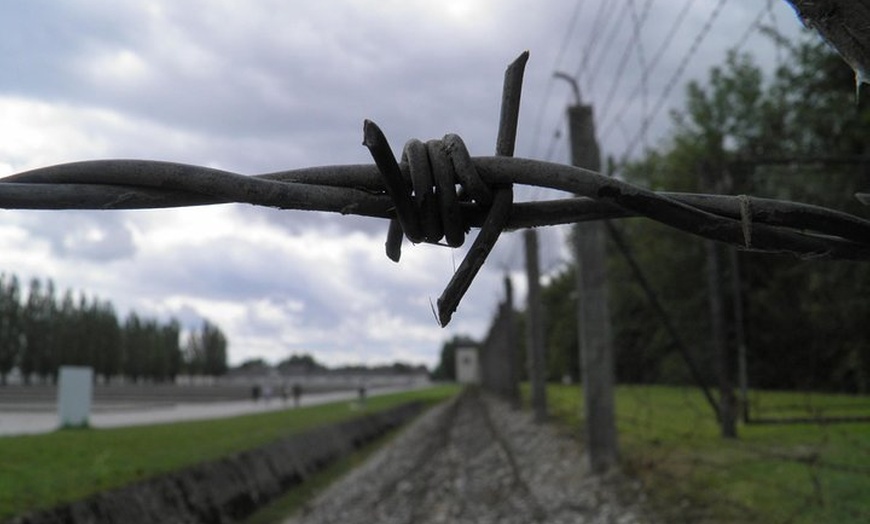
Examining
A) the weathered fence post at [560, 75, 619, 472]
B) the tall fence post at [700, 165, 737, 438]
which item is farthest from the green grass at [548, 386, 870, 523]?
the weathered fence post at [560, 75, 619, 472]

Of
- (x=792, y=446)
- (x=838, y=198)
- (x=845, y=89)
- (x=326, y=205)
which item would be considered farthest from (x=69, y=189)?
(x=845, y=89)

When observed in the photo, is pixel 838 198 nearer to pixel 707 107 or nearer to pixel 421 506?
pixel 421 506

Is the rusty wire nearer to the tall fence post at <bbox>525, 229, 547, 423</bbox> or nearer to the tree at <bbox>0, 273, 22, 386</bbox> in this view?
the tall fence post at <bbox>525, 229, 547, 423</bbox>

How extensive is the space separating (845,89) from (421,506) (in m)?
15.7

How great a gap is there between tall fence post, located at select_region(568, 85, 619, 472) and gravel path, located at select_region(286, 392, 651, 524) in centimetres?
47

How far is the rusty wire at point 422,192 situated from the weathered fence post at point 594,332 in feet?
30.4

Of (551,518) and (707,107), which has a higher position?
(707,107)

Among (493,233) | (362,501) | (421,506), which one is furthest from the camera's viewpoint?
(362,501)

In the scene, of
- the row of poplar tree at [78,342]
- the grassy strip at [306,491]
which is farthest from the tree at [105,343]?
the grassy strip at [306,491]

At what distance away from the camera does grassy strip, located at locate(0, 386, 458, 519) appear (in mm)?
8906

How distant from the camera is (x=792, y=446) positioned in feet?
33.6

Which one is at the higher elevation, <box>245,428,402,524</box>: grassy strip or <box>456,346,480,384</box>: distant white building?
<box>456,346,480,384</box>: distant white building

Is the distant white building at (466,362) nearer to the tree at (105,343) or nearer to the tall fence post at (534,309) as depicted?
the tree at (105,343)

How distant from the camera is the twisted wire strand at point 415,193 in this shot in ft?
5.63
